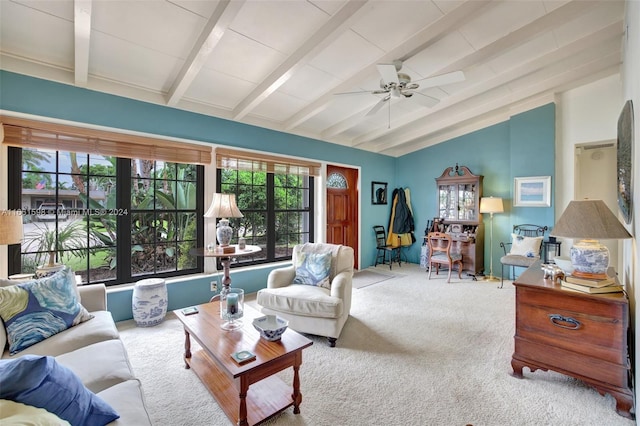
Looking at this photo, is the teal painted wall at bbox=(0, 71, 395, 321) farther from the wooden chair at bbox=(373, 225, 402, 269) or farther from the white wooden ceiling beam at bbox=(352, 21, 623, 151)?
the wooden chair at bbox=(373, 225, 402, 269)

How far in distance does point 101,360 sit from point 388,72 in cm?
298

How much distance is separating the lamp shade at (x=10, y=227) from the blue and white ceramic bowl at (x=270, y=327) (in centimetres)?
192

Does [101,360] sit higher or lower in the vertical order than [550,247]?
lower

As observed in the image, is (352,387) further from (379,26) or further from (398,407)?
(379,26)

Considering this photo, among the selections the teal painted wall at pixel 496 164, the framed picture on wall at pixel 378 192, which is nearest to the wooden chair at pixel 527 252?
the teal painted wall at pixel 496 164

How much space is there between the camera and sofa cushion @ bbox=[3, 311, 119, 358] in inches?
66.2

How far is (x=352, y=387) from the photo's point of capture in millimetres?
2041

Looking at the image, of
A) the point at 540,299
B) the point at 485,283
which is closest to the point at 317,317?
the point at 540,299

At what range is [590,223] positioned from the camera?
1.80 meters

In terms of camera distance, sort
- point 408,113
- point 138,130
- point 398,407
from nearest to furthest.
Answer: point 398,407
point 138,130
point 408,113

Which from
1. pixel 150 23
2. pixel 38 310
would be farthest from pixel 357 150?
pixel 38 310

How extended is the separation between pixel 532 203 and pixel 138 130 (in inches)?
226

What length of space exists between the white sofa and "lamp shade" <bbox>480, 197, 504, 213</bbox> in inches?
205

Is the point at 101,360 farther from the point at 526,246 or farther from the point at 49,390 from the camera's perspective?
the point at 526,246
